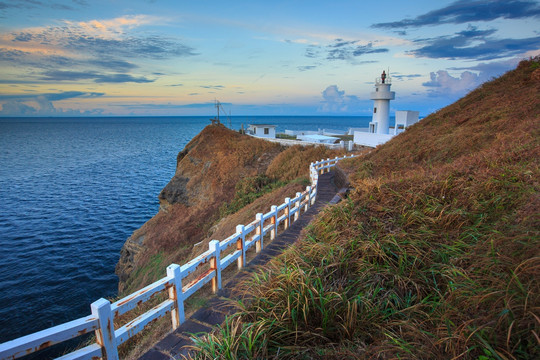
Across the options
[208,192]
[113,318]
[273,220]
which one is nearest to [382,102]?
[208,192]

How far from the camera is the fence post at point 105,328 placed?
3.56 metres

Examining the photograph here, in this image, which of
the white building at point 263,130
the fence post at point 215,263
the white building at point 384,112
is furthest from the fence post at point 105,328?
the white building at point 263,130

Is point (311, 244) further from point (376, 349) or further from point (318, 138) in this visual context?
point (318, 138)

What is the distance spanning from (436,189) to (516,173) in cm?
141

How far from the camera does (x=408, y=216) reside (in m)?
5.79

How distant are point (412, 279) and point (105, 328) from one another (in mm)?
4068

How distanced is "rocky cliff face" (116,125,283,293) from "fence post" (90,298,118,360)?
43.9 ft

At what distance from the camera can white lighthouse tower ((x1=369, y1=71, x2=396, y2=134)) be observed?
3962cm

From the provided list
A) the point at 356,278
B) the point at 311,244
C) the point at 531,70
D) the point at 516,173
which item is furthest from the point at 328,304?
the point at 531,70

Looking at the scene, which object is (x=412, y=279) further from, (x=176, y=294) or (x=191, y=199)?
(x=191, y=199)

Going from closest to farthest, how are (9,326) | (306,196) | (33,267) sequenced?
(306,196), (9,326), (33,267)

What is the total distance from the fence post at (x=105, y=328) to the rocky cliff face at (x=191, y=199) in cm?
1337

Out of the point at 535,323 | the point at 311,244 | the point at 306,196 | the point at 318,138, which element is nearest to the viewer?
the point at 535,323

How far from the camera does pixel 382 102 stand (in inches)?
1580
